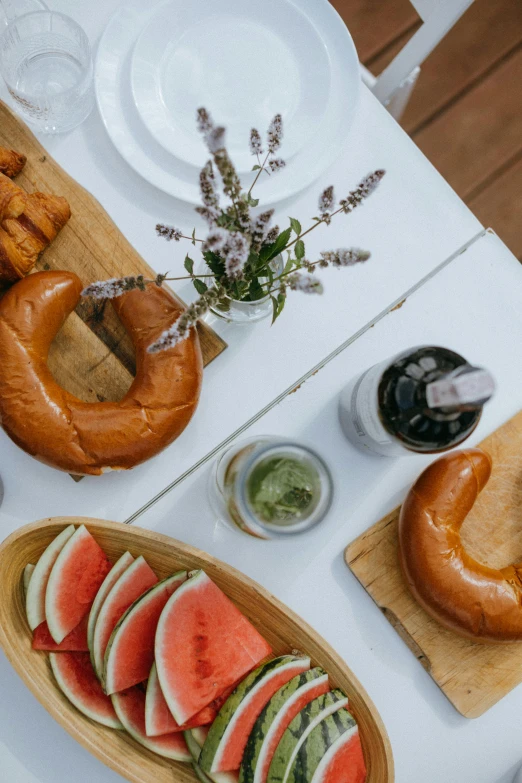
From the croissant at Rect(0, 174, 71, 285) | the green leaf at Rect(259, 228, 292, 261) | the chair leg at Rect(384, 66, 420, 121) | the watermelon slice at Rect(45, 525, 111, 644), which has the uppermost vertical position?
the croissant at Rect(0, 174, 71, 285)

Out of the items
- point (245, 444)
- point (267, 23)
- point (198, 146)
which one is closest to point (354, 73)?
point (267, 23)

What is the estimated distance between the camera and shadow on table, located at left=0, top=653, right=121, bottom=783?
1.13 metres

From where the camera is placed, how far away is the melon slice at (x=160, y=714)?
103 cm

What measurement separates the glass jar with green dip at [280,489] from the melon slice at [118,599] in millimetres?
191

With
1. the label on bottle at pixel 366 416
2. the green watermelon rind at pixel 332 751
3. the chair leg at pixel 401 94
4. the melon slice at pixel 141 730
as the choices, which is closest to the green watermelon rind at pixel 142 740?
the melon slice at pixel 141 730

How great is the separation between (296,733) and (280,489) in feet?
1.23

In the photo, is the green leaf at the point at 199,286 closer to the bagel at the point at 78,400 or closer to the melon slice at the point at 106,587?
the bagel at the point at 78,400

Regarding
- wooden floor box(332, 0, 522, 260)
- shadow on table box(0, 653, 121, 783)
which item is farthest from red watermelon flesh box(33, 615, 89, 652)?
wooden floor box(332, 0, 522, 260)

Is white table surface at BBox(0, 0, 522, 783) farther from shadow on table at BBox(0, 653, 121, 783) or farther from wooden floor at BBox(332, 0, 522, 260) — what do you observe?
wooden floor at BBox(332, 0, 522, 260)

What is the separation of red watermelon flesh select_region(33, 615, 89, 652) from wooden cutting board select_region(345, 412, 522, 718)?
0.47m

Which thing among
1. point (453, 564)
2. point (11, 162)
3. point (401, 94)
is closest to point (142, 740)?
point (453, 564)

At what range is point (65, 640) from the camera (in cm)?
108

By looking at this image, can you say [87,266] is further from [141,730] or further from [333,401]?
[141,730]

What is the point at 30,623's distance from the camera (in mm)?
1072
